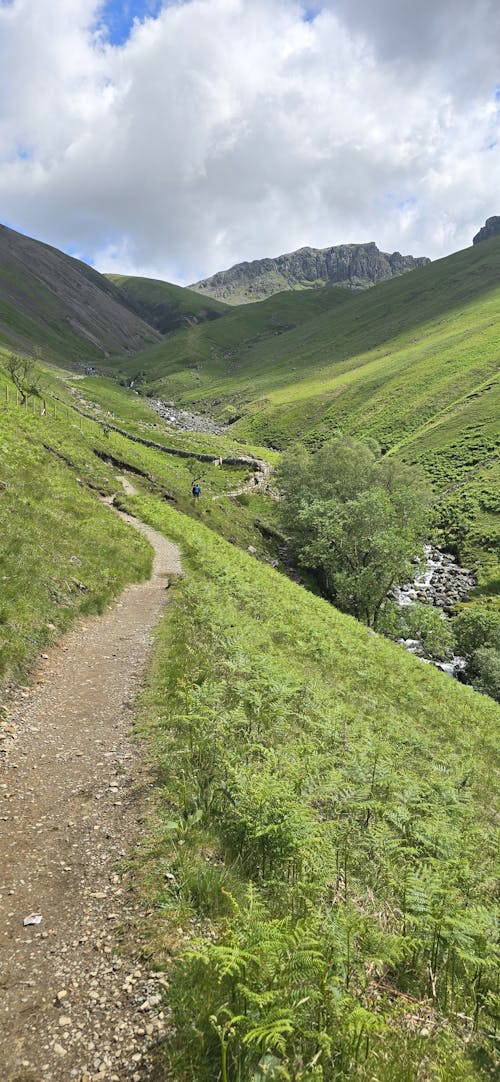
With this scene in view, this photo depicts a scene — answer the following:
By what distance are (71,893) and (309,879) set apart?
10.6 feet

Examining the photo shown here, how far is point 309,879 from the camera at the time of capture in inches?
266

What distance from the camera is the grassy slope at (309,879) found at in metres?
4.27

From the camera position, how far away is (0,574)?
14.9 metres

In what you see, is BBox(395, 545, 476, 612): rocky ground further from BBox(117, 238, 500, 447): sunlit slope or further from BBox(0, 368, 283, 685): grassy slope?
BBox(117, 238, 500, 447): sunlit slope

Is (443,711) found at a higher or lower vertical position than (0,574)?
lower

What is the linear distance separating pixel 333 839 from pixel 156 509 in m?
34.0

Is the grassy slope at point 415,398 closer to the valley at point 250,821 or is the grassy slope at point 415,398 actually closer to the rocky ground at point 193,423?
the rocky ground at point 193,423

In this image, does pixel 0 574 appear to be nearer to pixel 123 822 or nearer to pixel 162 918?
pixel 123 822

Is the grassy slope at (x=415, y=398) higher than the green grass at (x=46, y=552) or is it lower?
higher

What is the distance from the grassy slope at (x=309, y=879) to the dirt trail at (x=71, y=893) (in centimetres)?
46

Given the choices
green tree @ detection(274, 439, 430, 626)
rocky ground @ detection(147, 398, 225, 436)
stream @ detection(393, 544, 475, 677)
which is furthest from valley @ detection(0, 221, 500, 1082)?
rocky ground @ detection(147, 398, 225, 436)

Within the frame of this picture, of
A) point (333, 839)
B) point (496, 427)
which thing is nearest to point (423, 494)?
point (496, 427)

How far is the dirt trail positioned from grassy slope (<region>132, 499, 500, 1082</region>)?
18.0 inches

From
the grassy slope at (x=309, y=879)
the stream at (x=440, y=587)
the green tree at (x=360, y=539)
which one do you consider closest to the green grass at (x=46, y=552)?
the grassy slope at (x=309, y=879)
